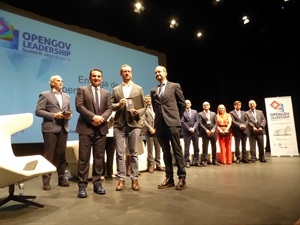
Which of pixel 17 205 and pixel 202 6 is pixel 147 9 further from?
pixel 17 205

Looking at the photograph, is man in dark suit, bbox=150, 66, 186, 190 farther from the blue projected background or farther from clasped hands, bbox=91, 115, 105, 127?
the blue projected background

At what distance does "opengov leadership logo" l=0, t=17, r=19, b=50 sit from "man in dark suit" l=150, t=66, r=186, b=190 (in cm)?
274

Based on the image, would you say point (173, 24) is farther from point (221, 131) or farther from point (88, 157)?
point (88, 157)

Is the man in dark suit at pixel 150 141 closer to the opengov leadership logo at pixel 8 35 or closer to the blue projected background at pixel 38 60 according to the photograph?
the blue projected background at pixel 38 60

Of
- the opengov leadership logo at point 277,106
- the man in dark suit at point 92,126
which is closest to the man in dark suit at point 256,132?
the opengov leadership logo at point 277,106

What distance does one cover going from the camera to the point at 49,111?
3365 millimetres

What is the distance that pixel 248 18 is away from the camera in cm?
724

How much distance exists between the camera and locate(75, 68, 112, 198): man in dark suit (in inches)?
107

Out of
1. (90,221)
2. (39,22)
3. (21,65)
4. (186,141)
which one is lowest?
(90,221)

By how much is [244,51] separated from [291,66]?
1.48 metres

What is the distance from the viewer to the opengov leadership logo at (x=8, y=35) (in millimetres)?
4328

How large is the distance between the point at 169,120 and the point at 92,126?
830 mm

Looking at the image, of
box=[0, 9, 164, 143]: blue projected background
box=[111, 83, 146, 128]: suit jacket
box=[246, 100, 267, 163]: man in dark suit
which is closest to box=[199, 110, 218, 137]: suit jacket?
box=[246, 100, 267, 163]: man in dark suit

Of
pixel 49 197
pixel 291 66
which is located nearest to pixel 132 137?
pixel 49 197
